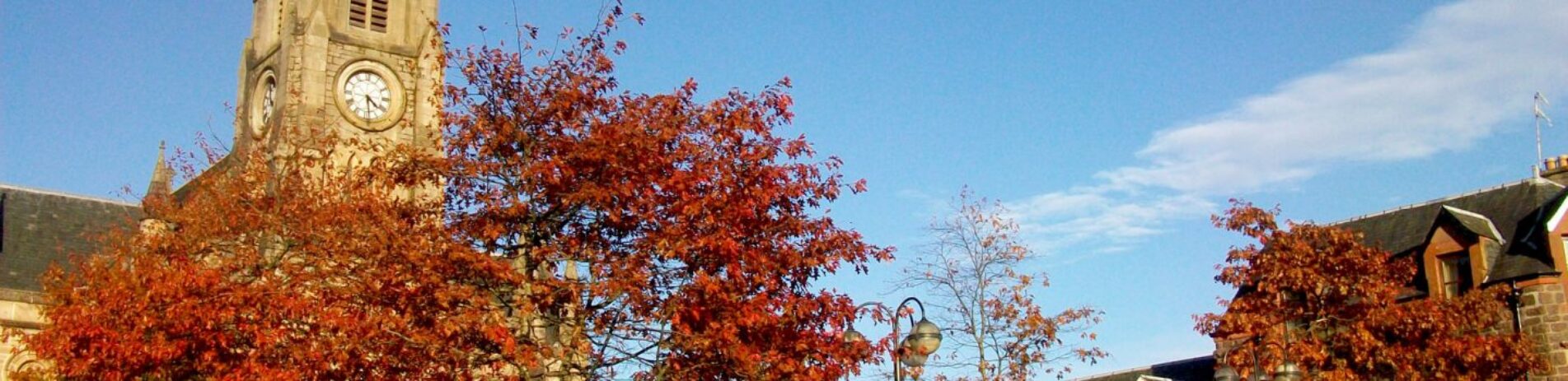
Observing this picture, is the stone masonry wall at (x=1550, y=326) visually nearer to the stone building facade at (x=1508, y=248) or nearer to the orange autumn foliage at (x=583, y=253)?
the stone building facade at (x=1508, y=248)

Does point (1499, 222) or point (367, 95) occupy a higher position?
point (367, 95)

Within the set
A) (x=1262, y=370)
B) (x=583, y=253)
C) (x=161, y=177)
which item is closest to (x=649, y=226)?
(x=583, y=253)

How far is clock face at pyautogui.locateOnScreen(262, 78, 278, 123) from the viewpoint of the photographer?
55094 mm

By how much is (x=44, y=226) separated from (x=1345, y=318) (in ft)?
128

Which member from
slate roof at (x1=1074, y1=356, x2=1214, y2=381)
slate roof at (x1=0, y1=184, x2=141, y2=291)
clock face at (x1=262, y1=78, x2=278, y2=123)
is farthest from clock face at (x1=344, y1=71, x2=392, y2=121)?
slate roof at (x1=1074, y1=356, x2=1214, y2=381)

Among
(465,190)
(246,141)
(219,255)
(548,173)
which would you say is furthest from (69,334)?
(246,141)

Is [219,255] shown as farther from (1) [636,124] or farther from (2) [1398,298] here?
(2) [1398,298]

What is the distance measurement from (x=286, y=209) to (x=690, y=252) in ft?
59.3

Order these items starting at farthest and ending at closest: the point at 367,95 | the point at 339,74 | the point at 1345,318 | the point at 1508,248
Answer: the point at 367,95, the point at 339,74, the point at 1508,248, the point at 1345,318

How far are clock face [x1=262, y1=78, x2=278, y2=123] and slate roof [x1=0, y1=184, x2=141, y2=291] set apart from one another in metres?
5.12

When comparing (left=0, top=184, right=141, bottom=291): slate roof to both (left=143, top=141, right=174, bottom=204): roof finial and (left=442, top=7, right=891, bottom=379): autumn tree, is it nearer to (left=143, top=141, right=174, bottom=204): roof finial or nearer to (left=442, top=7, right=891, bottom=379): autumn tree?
(left=143, top=141, right=174, bottom=204): roof finial

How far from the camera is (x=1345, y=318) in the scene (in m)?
33.0

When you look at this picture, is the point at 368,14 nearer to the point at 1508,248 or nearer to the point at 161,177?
the point at 161,177

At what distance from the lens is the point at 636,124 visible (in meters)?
21.1
